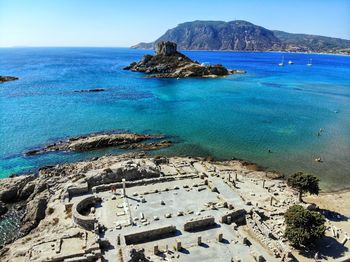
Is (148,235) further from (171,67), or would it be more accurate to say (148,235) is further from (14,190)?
(171,67)

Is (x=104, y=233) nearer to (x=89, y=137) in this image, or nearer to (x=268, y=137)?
(x=89, y=137)

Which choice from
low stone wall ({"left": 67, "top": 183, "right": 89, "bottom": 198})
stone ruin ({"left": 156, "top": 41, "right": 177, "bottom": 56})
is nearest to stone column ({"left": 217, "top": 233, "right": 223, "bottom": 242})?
low stone wall ({"left": 67, "top": 183, "right": 89, "bottom": 198})

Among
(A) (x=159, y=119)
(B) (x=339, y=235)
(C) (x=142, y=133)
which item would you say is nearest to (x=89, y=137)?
(C) (x=142, y=133)

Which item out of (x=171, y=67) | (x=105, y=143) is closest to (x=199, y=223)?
(x=105, y=143)

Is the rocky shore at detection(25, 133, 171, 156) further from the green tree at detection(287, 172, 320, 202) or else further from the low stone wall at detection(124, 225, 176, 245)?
the low stone wall at detection(124, 225, 176, 245)

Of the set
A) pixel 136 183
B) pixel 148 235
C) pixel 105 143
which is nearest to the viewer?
pixel 148 235
